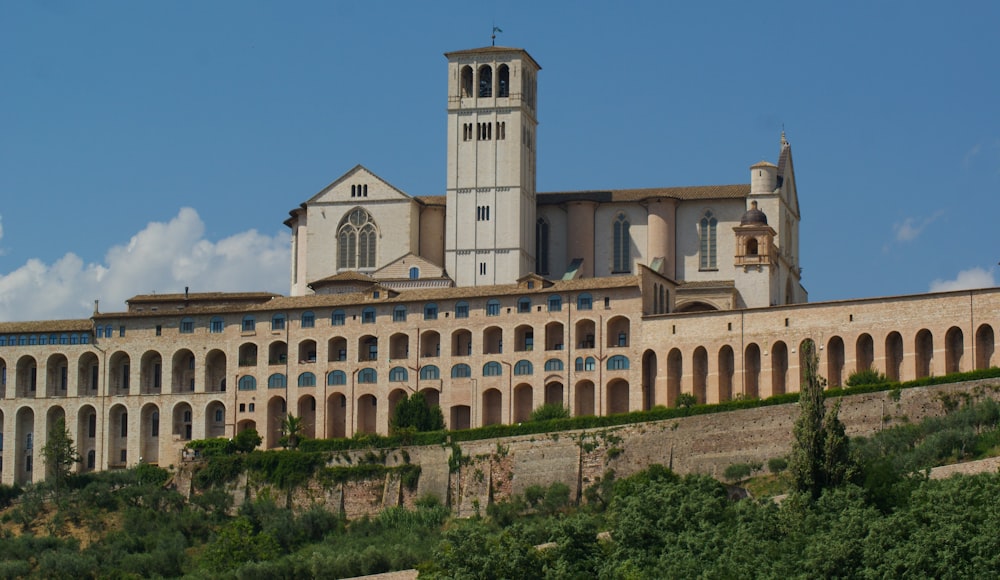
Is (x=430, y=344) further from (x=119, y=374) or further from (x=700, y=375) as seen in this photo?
(x=119, y=374)

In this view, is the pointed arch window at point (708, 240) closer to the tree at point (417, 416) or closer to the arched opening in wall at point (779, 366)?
the arched opening in wall at point (779, 366)

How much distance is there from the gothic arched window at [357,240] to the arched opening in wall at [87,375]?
13083 mm

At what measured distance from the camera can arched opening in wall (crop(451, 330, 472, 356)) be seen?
102 m

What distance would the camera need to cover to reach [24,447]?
107250 millimetres

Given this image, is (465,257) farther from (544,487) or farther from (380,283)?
(544,487)

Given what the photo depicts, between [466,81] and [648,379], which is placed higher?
[466,81]

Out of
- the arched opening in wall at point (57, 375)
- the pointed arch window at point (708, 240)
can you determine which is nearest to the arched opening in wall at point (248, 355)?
the arched opening in wall at point (57, 375)

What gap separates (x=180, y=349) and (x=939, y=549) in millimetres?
49098

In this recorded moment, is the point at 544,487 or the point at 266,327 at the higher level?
the point at 266,327


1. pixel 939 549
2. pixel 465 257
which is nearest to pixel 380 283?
pixel 465 257

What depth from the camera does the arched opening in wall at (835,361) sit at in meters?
93.3

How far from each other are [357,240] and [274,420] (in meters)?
12.6

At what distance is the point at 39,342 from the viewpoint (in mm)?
108125

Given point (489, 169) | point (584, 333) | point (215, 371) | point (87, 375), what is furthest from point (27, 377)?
point (584, 333)
